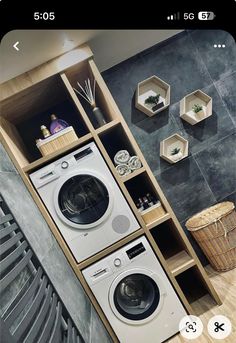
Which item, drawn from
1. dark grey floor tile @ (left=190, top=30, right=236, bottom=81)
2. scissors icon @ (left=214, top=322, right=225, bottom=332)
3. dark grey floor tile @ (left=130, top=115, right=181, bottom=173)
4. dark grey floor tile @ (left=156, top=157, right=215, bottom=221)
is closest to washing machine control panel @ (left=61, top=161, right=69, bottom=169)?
dark grey floor tile @ (left=130, top=115, right=181, bottom=173)

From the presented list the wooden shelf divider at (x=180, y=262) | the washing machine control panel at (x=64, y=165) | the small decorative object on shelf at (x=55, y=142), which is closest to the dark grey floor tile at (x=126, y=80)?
the small decorative object on shelf at (x=55, y=142)

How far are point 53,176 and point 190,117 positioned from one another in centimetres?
136

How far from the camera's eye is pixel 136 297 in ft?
7.72

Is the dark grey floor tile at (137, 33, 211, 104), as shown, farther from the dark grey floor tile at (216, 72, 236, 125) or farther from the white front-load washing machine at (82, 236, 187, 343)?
the white front-load washing machine at (82, 236, 187, 343)

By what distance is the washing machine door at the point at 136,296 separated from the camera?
7.47 feet

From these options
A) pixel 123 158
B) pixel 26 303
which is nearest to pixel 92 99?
pixel 123 158

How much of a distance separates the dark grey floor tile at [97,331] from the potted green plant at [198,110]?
1.81m

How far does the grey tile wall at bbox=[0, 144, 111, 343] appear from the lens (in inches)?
64.6

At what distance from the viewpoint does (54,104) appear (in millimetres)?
2902

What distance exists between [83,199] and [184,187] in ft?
3.59

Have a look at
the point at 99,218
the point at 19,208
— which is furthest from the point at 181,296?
the point at 19,208

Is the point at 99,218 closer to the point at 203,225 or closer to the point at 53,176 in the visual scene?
the point at 53,176

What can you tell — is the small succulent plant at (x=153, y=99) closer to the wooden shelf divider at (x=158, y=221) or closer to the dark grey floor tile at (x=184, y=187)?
the dark grey floor tile at (x=184, y=187)

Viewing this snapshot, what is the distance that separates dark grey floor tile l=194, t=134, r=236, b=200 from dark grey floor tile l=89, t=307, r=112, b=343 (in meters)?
1.51
